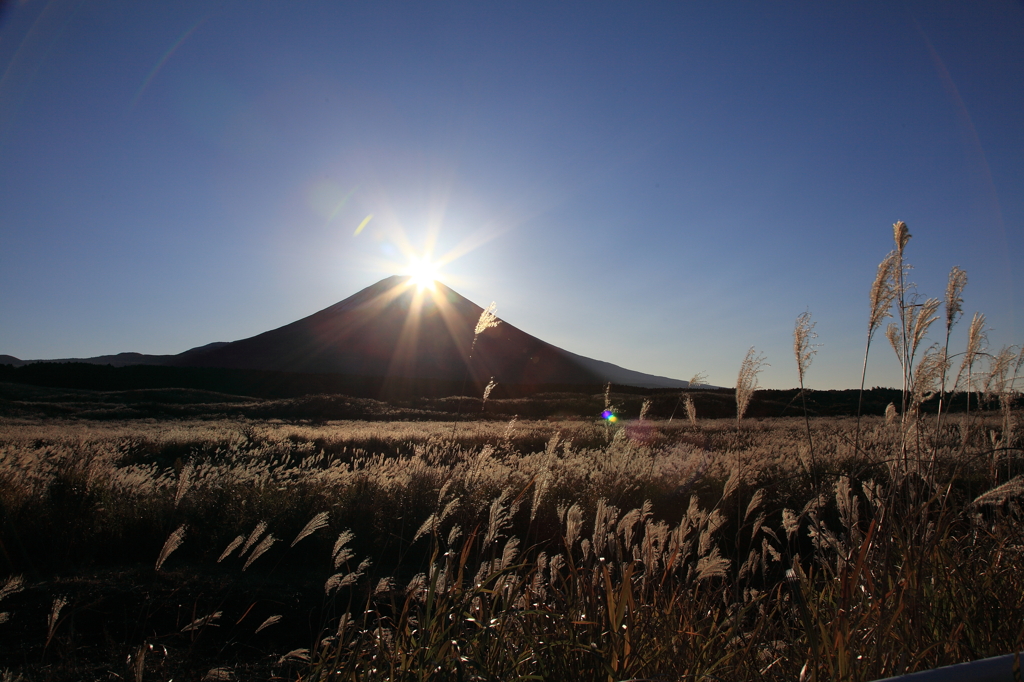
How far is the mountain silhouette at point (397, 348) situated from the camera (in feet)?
178

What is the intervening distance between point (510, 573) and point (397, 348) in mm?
61340

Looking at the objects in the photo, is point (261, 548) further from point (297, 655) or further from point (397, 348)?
point (397, 348)

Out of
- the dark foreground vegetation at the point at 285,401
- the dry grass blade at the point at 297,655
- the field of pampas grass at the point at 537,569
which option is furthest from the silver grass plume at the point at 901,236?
the dark foreground vegetation at the point at 285,401

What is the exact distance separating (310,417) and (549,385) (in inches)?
806

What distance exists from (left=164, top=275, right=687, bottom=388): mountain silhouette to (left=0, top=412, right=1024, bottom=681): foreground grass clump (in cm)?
4339

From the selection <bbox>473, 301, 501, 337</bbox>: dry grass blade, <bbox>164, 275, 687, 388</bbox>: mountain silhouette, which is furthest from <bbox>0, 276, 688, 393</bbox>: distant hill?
<bbox>473, 301, 501, 337</bbox>: dry grass blade

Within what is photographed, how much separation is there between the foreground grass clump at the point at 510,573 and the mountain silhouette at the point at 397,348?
43.4 metres

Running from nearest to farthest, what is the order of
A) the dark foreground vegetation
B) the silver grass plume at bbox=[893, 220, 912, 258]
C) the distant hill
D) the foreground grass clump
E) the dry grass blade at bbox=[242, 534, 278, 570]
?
the foreground grass clump, the dry grass blade at bbox=[242, 534, 278, 570], the silver grass plume at bbox=[893, 220, 912, 258], the dark foreground vegetation, the distant hill

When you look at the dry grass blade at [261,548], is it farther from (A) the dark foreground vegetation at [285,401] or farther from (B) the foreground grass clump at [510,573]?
(A) the dark foreground vegetation at [285,401]

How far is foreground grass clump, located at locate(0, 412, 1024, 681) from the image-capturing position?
183 centimetres

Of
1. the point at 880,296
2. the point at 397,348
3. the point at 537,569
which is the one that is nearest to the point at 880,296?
the point at 880,296

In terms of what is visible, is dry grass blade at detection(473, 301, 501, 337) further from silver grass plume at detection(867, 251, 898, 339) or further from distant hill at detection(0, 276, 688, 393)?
distant hill at detection(0, 276, 688, 393)

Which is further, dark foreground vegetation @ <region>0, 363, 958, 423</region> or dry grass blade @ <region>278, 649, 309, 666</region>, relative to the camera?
dark foreground vegetation @ <region>0, 363, 958, 423</region>

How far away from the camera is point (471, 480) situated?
541 centimetres
